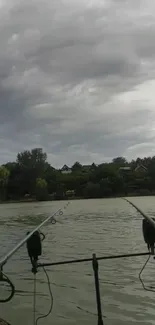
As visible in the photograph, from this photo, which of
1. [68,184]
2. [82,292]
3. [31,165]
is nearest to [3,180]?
[68,184]

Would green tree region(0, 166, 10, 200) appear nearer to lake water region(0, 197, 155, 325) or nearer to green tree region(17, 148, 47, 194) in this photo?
green tree region(17, 148, 47, 194)

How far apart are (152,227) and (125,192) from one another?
119041mm

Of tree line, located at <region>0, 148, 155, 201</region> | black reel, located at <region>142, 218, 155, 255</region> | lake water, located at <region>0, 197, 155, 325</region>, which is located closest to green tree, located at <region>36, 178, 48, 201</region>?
tree line, located at <region>0, 148, 155, 201</region>

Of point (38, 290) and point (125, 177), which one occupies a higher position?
point (125, 177)

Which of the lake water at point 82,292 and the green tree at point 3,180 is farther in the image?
the green tree at point 3,180

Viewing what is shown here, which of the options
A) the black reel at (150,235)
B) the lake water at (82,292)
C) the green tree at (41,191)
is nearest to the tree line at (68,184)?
the green tree at (41,191)

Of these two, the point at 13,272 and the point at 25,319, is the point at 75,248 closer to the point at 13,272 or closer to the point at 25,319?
the point at 13,272

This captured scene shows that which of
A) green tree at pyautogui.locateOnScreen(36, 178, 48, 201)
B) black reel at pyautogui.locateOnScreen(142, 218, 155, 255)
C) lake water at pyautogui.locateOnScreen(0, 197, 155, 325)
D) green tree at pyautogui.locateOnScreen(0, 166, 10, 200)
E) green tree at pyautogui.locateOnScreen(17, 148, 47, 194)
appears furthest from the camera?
green tree at pyautogui.locateOnScreen(17, 148, 47, 194)

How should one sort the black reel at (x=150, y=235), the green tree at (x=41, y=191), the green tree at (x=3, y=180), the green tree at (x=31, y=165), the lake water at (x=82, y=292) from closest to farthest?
the black reel at (x=150, y=235), the lake water at (x=82, y=292), the green tree at (x=3, y=180), the green tree at (x=41, y=191), the green tree at (x=31, y=165)

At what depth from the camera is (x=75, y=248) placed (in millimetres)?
20609

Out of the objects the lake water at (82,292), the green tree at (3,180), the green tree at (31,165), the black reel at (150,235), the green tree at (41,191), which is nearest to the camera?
the black reel at (150,235)

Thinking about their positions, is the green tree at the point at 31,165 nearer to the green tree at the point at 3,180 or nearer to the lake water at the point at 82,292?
the green tree at the point at 3,180

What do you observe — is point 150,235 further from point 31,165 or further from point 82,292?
point 31,165

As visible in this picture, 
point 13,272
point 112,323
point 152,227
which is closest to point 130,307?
point 112,323
